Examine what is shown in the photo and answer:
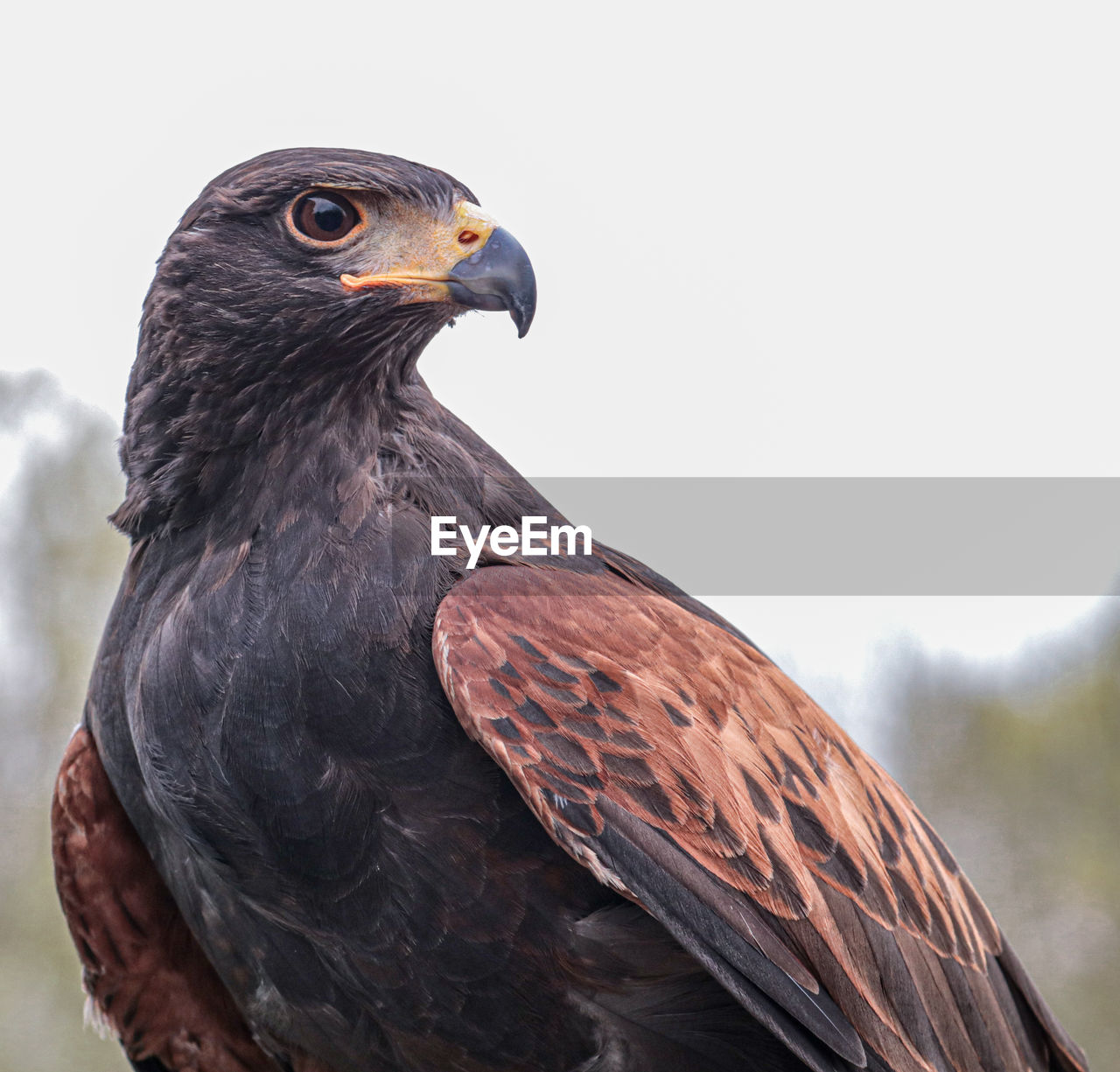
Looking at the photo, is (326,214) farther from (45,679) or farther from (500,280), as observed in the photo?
(45,679)

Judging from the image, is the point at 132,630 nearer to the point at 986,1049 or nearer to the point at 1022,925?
the point at 986,1049

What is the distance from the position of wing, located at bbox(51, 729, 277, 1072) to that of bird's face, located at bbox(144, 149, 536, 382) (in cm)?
129

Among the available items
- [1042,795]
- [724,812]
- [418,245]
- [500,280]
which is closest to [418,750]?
[724,812]

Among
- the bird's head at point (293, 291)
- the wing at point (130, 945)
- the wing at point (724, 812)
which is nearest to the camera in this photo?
the wing at point (724, 812)

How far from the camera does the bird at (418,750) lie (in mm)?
2756

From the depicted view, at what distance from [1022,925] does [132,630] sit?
279 inches

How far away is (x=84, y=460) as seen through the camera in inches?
322

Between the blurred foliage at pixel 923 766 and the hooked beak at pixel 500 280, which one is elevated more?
the hooked beak at pixel 500 280

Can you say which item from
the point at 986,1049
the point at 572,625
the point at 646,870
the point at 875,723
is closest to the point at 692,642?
the point at 572,625

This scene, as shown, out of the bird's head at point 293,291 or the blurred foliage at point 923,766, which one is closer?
the bird's head at point 293,291

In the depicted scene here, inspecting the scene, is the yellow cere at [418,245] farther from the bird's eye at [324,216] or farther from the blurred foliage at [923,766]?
the blurred foliage at [923,766]

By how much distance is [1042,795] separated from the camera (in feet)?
30.0

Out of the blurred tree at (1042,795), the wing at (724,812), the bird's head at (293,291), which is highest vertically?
the bird's head at (293,291)

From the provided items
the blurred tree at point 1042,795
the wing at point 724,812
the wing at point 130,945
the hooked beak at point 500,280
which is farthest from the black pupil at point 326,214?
the blurred tree at point 1042,795
